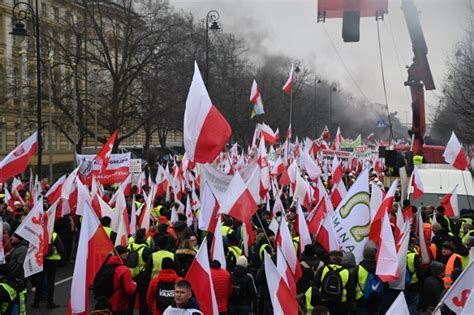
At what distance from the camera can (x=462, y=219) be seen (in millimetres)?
12164

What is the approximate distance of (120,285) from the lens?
7.48 m

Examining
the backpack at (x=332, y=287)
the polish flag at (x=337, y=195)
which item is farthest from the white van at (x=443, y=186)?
the backpack at (x=332, y=287)

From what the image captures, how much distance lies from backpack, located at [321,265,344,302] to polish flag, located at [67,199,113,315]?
2.32 metres

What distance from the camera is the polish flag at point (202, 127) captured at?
9.42 meters

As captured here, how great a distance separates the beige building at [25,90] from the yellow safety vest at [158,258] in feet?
83.8

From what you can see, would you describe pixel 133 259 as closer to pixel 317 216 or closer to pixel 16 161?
pixel 317 216

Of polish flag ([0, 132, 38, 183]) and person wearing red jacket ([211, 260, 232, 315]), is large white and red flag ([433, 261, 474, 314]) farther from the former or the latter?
polish flag ([0, 132, 38, 183])

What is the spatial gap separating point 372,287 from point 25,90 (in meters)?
34.2

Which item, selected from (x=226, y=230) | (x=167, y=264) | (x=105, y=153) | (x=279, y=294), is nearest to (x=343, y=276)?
(x=279, y=294)

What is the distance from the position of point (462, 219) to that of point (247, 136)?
4308 centimetres

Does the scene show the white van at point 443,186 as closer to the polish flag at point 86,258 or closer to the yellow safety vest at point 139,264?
the yellow safety vest at point 139,264

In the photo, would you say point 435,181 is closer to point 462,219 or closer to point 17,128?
point 462,219

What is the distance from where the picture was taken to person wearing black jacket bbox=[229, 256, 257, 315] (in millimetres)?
7703

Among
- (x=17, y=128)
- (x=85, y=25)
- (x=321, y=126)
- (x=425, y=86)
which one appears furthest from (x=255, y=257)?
(x=321, y=126)
